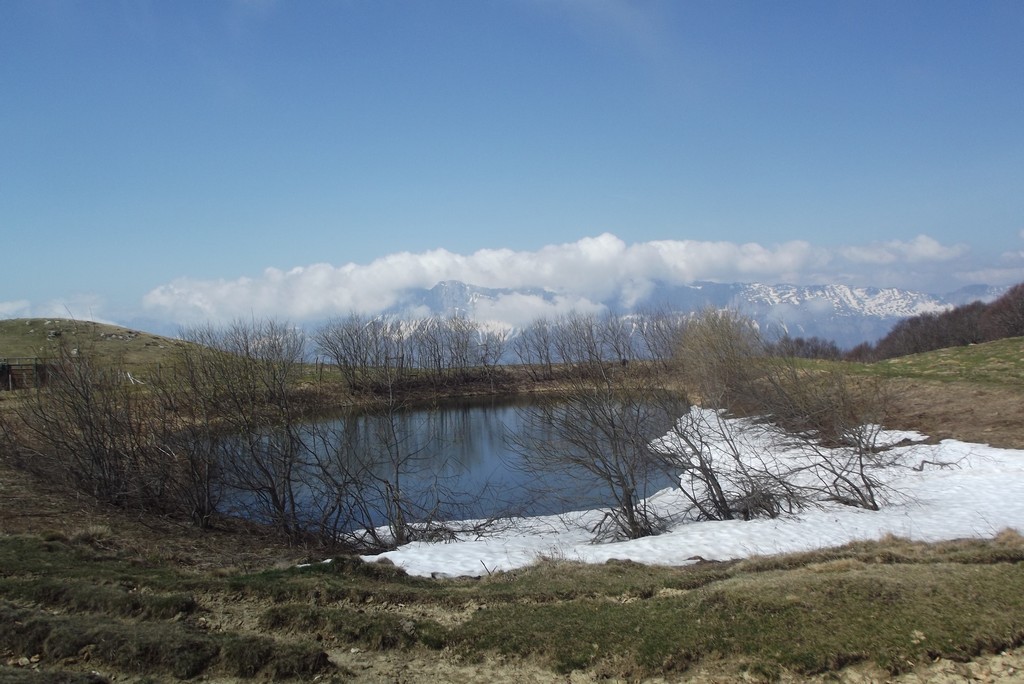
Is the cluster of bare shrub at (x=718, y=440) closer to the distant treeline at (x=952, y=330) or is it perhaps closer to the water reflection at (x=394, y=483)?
the water reflection at (x=394, y=483)

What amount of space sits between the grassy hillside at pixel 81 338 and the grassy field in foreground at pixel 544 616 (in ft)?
155

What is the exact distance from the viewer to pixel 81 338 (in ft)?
173

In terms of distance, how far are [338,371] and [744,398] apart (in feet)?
169

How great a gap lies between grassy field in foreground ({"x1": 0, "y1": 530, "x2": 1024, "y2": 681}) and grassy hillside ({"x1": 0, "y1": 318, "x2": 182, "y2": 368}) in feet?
155

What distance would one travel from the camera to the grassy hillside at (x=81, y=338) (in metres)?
53.7

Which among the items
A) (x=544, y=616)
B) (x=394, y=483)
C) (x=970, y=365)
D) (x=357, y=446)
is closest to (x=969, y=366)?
(x=970, y=365)

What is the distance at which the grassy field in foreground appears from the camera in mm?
6879

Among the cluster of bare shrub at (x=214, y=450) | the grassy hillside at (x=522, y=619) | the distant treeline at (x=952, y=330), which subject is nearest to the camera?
the grassy hillside at (x=522, y=619)

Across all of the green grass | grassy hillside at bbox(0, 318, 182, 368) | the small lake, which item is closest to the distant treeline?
the green grass

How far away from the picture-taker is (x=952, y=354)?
3906cm

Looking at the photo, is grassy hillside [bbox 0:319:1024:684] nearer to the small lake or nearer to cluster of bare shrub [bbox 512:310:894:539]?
cluster of bare shrub [bbox 512:310:894:539]

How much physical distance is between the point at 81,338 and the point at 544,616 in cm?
5690

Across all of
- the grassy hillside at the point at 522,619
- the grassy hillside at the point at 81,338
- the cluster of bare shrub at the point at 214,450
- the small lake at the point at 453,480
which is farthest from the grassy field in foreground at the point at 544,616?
the grassy hillside at the point at 81,338

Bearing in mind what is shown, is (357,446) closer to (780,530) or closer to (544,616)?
(780,530)
